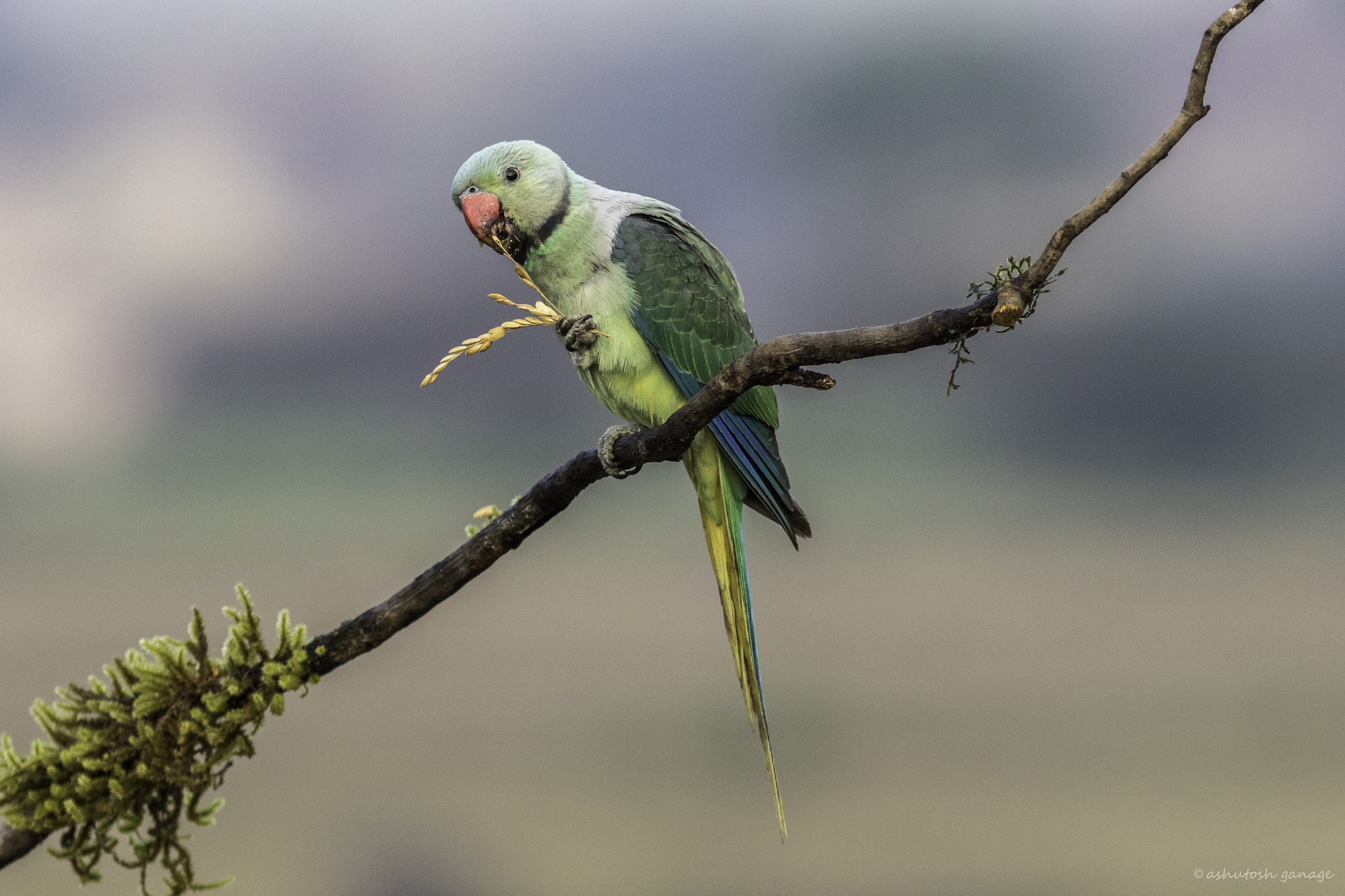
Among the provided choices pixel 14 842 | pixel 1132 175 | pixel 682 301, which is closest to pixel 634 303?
pixel 682 301

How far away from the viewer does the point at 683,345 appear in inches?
83.0

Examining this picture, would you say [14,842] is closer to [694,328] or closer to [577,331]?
[577,331]

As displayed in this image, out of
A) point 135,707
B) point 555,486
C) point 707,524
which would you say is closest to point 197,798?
point 135,707

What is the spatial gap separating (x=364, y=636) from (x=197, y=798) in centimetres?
43

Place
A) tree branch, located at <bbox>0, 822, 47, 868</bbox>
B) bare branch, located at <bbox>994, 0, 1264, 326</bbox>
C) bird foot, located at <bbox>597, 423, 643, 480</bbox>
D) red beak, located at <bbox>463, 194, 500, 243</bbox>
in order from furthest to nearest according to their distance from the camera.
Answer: red beak, located at <bbox>463, 194, 500, 243</bbox> < bird foot, located at <bbox>597, 423, 643, 480</bbox> < tree branch, located at <bbox>0, 822, 47, 868</bbox> < bare branch, located at <bbox>994, 0, 1264, 326</bbox>

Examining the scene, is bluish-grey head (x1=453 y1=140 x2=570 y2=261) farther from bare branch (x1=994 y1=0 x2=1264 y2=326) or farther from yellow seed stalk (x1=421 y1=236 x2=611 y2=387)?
bare branch (x1=994 y1=0 x2=1264 y2=326)

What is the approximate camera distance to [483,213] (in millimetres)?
2078

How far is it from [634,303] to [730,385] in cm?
53

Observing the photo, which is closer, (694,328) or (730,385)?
(730,385)

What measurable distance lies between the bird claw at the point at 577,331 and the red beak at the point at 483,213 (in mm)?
267

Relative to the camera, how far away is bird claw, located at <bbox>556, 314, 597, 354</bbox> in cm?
204

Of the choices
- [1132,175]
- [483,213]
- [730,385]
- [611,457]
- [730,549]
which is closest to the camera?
[1132,175]

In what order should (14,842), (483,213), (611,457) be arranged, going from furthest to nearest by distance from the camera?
(483,213), (611,457), (14,842)

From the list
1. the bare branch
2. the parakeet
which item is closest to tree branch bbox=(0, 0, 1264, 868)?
the bare branch
